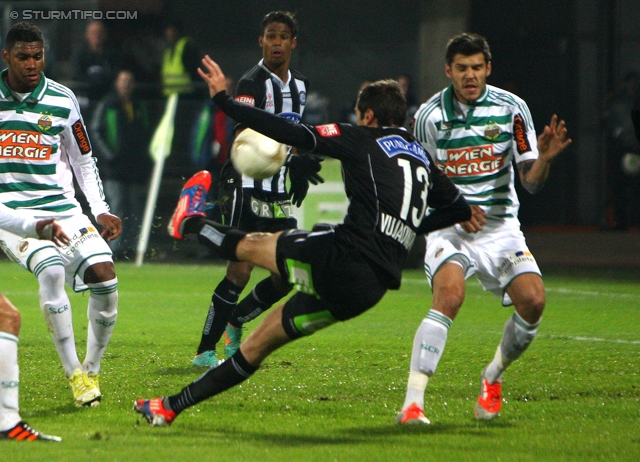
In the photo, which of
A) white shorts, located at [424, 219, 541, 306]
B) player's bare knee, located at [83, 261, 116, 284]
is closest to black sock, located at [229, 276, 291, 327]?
player's bare knee, located at [83, 261, 116, 284]

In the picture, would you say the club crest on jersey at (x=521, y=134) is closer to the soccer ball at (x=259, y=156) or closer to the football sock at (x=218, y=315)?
the soccer ball at (x=259, y=156)

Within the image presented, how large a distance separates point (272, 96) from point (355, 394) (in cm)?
228

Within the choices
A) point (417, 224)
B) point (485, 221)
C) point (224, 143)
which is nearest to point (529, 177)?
point (485, 221)

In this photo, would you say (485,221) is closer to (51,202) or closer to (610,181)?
(51,202)

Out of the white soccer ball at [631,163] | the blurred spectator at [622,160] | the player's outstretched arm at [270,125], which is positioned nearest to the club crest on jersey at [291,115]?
the player's outstretched arm at [270,125]

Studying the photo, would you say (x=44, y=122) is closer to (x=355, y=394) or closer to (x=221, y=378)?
(x=221, y=378)

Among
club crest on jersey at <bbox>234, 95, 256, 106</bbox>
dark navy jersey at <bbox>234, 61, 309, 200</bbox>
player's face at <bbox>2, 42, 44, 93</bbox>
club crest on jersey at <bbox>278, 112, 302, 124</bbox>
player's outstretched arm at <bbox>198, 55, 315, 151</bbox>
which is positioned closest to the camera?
player's outstretched arm at <bbox>198, 55, 315, 151</bbox>

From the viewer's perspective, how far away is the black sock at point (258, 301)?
7.66 metres

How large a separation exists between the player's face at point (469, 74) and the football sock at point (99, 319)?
2.31 m

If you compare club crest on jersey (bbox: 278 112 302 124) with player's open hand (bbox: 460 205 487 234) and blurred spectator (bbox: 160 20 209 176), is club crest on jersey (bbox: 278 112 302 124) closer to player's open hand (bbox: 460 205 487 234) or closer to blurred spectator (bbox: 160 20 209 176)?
player's open hand (bbox: 460 205 487 234)

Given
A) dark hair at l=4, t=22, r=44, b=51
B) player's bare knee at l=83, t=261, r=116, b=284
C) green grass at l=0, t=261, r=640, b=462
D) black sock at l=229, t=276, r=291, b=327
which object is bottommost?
green grass at l=0, t=261, r=640, b=462

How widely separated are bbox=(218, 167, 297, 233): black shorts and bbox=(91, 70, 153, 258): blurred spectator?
27.5 ft

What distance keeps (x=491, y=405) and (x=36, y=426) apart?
2389 millimetres

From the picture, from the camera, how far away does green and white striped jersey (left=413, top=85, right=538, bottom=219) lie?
6285 millimetres
